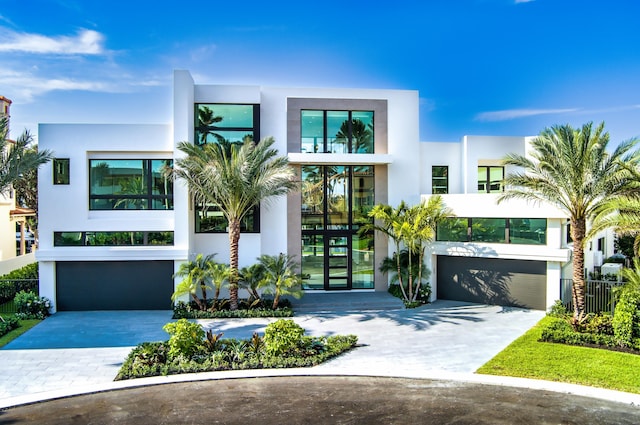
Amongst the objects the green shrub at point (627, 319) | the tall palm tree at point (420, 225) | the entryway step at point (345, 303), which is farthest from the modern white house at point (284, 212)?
the green shrub at point (627, 319)

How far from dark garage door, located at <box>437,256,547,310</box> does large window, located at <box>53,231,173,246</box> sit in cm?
1177

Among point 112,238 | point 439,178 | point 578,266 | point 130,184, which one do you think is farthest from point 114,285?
point 578,266

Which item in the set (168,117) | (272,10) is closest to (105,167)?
(168,117)

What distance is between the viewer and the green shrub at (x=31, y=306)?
56.4 feet

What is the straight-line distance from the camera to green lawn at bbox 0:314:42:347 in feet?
47.1

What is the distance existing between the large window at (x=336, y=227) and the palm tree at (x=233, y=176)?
303cm

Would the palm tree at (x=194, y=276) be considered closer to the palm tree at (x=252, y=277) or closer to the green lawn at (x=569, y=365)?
the palm tree at (x=252, y=277)

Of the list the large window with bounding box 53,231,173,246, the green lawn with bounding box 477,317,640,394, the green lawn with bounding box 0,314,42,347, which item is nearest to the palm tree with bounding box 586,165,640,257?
the green lawn with bounding box 477,317,640,394

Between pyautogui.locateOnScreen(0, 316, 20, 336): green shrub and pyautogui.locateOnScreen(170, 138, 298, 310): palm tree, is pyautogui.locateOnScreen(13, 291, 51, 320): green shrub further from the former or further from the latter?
pyautogui.locateOnScreen(170, 138, 298, 310): palm tree

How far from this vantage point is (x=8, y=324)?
15.5 metres

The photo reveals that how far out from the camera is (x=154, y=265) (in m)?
18.4

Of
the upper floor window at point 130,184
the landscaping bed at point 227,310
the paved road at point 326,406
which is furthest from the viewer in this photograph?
the upper floor window at point 130,184

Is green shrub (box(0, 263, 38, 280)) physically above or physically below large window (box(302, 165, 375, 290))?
below

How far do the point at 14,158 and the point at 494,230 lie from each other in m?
18.1
